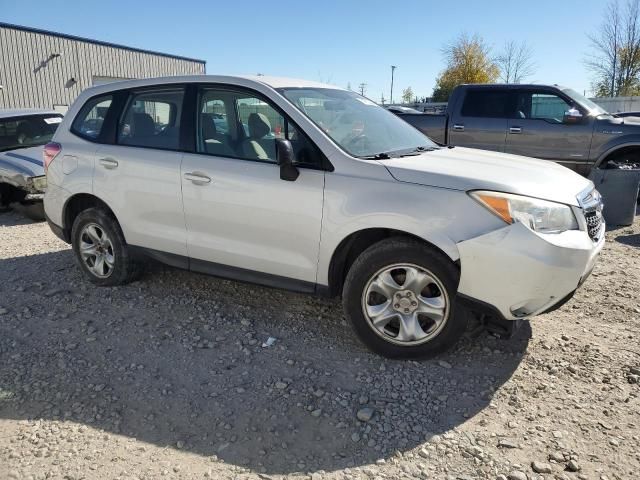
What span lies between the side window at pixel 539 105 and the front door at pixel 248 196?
245 inches

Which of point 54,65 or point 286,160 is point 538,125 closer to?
point 286,160

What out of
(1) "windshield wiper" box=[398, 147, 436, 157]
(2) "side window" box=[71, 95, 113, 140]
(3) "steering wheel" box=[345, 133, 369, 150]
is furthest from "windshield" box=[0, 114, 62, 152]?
(1) "windshield wiper" box=[398, 147, 436, 157]

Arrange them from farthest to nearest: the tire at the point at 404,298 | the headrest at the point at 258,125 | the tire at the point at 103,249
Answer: the tire at the point at 103,249, the headrest at the point at 258,125, the tire at the point at 404,298

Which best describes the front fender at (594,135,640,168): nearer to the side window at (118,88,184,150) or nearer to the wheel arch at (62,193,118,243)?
the side window at (118,88,184,150)

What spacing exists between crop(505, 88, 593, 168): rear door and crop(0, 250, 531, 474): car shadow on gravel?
5.44m

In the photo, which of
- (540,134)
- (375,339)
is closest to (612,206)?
(540,134)

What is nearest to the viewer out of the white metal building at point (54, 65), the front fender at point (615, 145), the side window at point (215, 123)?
the side window at point (215, 123)

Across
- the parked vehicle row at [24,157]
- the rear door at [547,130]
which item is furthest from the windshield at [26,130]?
the rear door at [547,130]

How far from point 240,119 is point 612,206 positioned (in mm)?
5669

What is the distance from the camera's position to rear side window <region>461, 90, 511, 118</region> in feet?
28.6

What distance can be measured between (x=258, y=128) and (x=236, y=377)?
179 cm

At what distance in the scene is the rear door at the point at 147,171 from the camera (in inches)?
161

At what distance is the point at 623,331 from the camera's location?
386cm

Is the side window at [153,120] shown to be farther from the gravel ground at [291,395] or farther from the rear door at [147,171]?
the gravel ground at [291,395]
